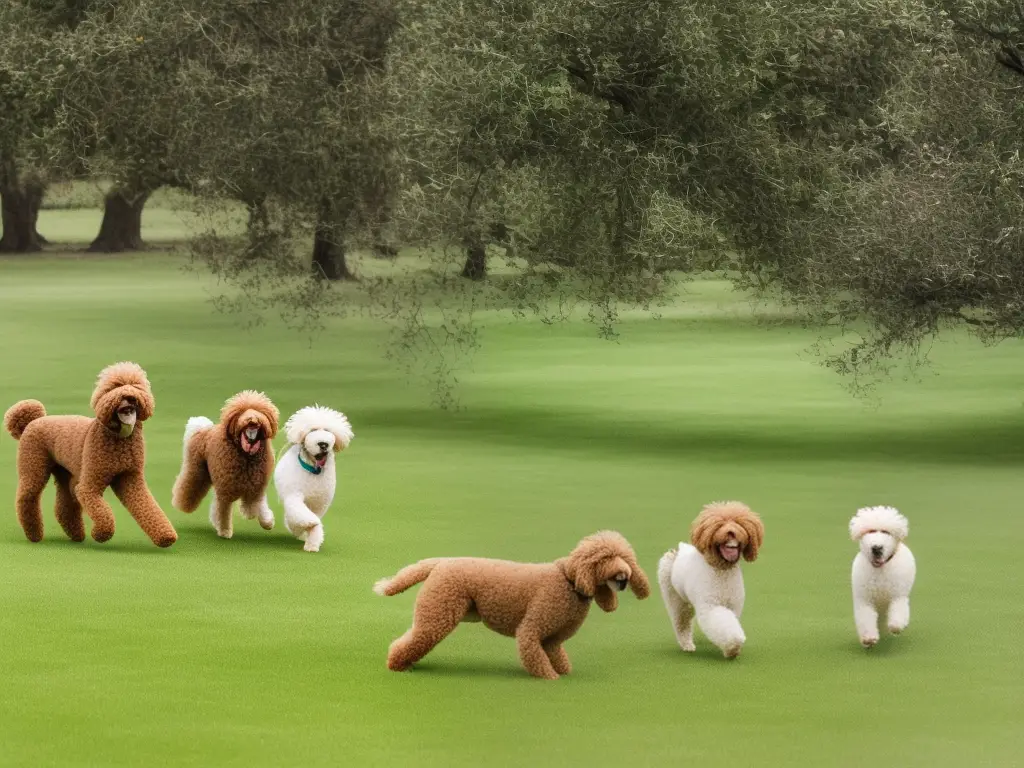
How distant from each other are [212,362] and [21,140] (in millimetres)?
3978

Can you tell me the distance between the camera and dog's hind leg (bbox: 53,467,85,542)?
476 inches

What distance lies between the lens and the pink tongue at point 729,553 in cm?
849

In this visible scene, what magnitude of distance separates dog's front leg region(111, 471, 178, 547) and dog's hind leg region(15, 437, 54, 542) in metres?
0.56

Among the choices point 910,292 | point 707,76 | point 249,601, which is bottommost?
point 249,601

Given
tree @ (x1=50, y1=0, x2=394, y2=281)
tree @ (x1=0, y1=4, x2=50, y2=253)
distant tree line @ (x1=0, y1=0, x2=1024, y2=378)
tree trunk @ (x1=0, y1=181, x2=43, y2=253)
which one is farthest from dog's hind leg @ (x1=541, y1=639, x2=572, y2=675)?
tree trunk @ (x1=0, y1=181, x2=43, y2=253)

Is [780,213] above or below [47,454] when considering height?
above

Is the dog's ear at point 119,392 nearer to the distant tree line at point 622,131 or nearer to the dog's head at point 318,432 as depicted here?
the dog's head at point 318,432

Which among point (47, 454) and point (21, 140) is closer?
point (47, 454)

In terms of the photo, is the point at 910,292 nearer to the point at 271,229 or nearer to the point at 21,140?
A: the point at 271,229

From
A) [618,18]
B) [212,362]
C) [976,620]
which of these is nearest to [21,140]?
[212,362]

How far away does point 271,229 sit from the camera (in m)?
21.6

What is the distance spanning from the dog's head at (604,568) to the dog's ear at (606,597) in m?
Result: 0.05

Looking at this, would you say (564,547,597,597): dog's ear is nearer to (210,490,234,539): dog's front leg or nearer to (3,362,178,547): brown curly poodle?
(3,362,178,547): brown curly poodle

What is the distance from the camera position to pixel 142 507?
11.7 meters
